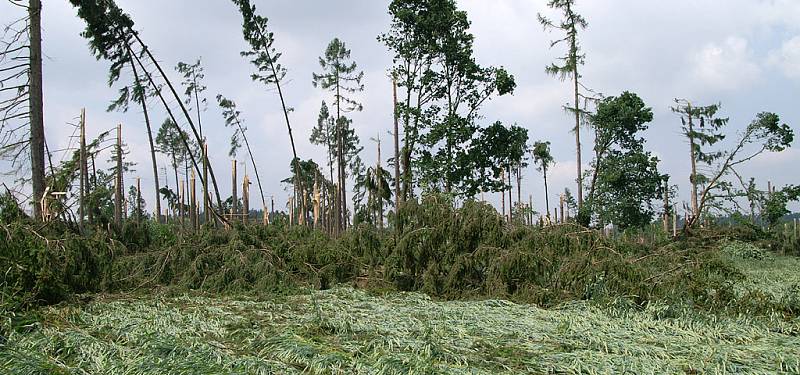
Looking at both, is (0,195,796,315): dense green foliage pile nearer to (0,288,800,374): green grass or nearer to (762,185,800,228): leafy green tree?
(0,288,800,374): green grass

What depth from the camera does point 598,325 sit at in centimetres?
569

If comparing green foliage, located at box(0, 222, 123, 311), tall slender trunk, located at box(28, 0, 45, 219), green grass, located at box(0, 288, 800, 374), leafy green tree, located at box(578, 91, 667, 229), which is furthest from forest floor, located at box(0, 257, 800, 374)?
leafy green tree, located at box(578, 91, 667, 229)

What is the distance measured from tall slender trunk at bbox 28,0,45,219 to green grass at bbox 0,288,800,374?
4.31 meters

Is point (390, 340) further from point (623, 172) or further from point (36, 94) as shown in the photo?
point (623, 172)

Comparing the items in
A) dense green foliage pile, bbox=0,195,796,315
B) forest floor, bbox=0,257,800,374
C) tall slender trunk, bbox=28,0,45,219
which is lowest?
forest floor, bbox=0,257,800,374

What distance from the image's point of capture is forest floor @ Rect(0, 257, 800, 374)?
4039 millimetres

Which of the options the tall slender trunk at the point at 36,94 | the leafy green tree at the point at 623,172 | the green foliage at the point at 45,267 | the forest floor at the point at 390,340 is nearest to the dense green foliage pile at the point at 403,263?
the green foliage at the point at 45,267

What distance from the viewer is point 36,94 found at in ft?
32.4

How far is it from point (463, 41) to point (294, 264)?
36.9 feet

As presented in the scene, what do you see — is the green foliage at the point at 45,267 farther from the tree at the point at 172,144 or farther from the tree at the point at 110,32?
the tree at the point at 172,144

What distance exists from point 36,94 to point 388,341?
806 cm

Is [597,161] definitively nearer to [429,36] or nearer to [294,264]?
[429,36]

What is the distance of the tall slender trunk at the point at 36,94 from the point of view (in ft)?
32.0

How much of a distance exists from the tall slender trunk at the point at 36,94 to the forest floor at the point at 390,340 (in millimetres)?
4183
